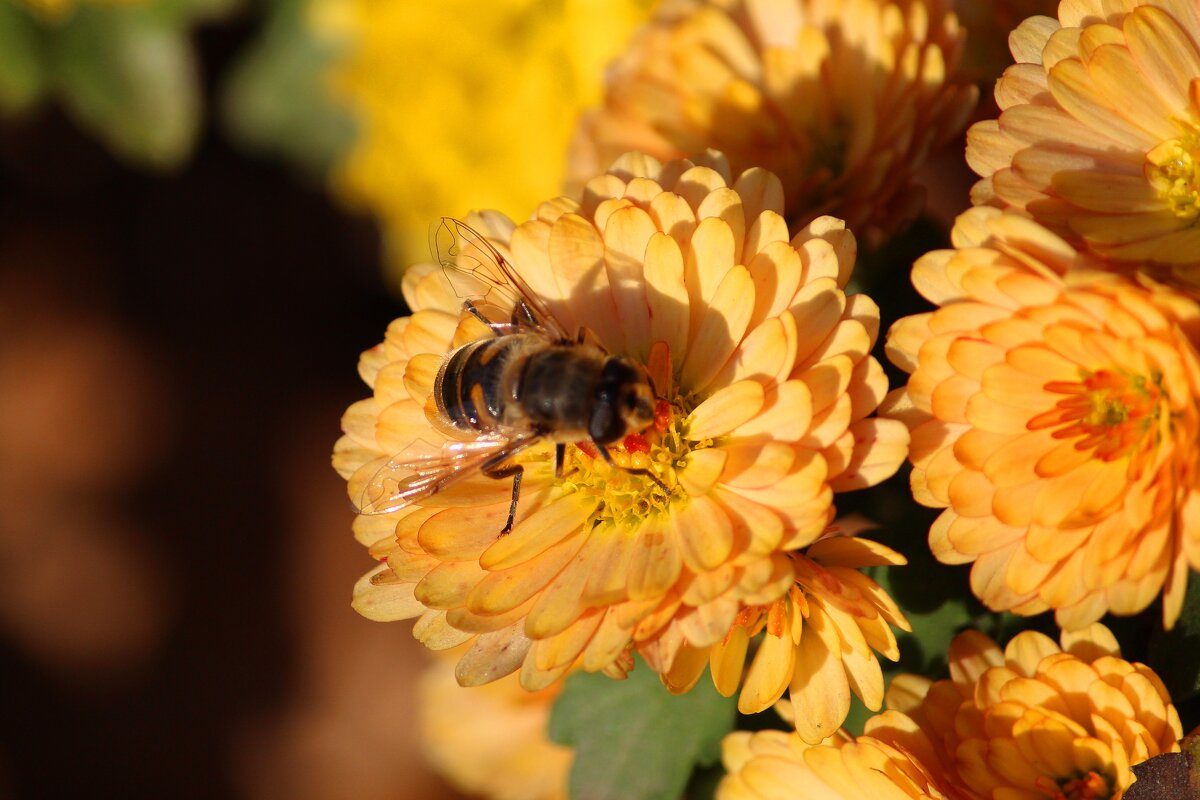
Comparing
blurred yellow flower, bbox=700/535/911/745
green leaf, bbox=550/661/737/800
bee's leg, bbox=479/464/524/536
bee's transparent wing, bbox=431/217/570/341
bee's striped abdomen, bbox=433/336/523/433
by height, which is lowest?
green leaf, bbox=550/661/737/800

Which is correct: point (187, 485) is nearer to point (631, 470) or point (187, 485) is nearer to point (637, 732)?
point (637, 732)

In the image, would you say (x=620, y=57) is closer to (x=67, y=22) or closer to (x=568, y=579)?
(x=568, y=579)

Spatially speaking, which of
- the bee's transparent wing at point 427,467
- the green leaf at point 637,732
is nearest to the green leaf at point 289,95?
the bee's transparent wing at point 427,467

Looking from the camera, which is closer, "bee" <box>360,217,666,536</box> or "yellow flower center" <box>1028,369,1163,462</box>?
"yellow flower center" <box>1028,369,1163,462</box>

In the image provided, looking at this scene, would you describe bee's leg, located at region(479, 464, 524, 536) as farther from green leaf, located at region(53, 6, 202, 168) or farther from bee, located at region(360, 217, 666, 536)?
green leaf, located at region(53, 6, 202, 168)

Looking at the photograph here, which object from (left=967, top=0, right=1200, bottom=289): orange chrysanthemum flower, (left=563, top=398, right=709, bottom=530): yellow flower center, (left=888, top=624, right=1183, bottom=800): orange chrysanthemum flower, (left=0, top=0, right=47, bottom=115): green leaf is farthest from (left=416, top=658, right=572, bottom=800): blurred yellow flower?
(left=0, top=0, right=47, bottom=115): green leaf

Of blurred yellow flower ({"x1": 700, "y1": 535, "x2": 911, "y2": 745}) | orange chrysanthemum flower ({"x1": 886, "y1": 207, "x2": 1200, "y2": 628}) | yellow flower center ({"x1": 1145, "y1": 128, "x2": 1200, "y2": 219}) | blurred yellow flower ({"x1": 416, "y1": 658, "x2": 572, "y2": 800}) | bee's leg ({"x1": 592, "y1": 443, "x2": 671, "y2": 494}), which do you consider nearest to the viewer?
orange chrysanthemum flower ({"x1": 886, "y1": 207, "x2": 1200, "y2": 628})
